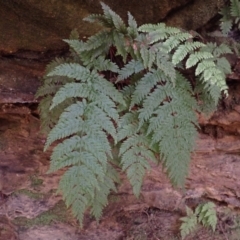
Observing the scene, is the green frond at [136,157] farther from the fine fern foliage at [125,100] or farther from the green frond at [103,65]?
the green frond at [103,65]

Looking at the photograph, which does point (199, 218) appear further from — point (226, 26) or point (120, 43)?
→ point (120, 43)

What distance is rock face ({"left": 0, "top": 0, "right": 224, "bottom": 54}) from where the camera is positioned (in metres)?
2.25

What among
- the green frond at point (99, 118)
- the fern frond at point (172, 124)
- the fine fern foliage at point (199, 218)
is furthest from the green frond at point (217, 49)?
the fine fern foliage at point (199, 218)

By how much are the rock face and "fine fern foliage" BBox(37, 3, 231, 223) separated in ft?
0.45

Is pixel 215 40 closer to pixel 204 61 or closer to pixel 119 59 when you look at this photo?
pixel 204 61

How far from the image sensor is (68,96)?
224 cm

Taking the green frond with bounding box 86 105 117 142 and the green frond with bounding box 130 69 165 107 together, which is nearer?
the green frond with bounding box 86 105 117 142

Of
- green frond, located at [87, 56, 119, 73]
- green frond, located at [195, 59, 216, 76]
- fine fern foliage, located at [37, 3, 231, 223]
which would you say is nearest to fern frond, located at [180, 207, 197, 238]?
fine fern foliage, located at [37, 3, 231, 223]

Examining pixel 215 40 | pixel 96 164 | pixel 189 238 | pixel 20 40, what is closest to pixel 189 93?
pixel 215 40

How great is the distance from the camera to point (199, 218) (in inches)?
126

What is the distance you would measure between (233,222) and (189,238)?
1.48 ft

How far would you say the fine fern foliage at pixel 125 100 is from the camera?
7.22ft

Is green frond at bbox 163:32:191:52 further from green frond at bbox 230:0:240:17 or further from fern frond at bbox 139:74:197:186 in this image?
green frond at bbox 230:0:240:17

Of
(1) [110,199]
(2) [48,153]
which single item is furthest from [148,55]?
(1) [110,199]
